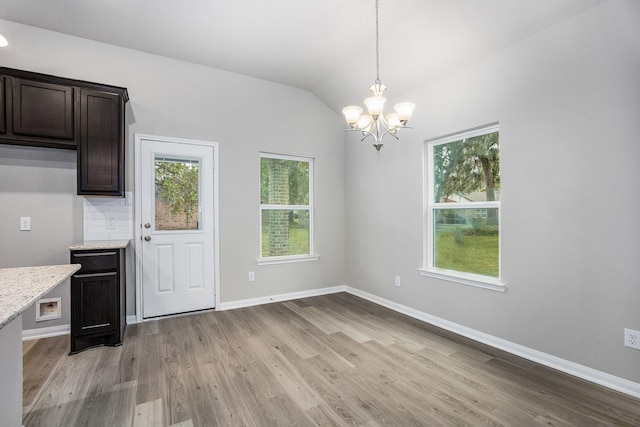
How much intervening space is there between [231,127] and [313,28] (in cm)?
161

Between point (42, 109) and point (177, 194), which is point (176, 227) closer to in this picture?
point (177, 194)

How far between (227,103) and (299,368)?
3246mm

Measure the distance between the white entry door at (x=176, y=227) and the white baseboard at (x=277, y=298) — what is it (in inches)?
8.4

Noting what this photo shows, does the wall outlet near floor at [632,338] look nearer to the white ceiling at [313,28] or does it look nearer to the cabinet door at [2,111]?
the white ceiling at [313,28]

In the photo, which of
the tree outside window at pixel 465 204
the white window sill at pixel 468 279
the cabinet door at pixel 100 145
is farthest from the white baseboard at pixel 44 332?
the tree outside window at pixel 465 204

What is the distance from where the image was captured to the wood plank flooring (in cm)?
187

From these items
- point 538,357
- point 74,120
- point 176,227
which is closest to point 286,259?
point 176,227

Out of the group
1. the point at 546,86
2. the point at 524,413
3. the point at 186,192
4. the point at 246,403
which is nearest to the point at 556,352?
the point at 524,413

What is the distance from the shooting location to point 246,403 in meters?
2.02

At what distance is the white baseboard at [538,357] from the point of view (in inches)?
83.2

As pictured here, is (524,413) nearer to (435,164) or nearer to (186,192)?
(435,164)

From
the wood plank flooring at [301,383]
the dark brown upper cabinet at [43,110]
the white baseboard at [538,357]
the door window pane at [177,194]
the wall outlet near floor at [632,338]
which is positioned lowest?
the wood plank flooring at [301,383]

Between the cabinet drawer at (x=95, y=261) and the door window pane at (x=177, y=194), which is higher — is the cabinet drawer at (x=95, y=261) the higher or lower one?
the lower one

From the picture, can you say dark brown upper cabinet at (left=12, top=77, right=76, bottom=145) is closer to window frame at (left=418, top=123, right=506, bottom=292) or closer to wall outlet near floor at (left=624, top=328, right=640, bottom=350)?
window frame at (left=418, top=123, right=506, bottom=292)
